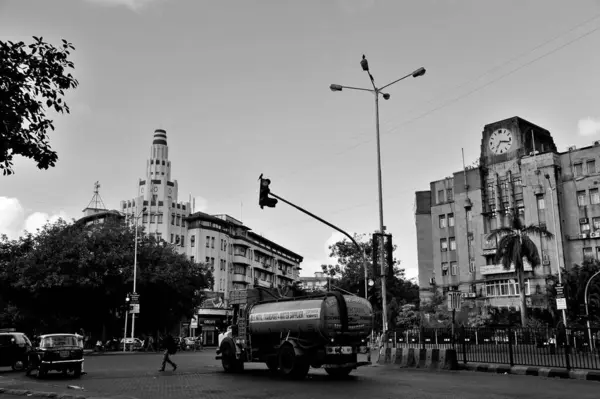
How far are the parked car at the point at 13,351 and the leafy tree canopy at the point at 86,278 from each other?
1943 cm

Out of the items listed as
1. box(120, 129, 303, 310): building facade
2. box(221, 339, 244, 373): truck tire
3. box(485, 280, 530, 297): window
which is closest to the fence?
box(221, 339, 244, 373): truck tire

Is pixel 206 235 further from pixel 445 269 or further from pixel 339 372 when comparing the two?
pixel 339 372

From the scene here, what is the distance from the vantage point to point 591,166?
63.4m

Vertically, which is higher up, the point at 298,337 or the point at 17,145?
the point at 17,145

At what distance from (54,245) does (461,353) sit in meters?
35.6

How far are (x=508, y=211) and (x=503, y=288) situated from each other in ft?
29.4

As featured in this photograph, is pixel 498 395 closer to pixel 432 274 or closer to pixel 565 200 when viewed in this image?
pixel 565 200

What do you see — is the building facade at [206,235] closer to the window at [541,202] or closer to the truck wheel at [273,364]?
the window at [541,202]

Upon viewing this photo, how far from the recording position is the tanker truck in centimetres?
A: 1828

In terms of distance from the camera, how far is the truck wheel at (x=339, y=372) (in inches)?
746

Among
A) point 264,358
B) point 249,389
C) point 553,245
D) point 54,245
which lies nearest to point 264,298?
point 264,358

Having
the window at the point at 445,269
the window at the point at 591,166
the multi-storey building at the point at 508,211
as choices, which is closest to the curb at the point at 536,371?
the multi-storey building at the point at 508,211

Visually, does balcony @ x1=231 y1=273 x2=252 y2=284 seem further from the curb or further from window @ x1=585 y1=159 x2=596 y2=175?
the curb

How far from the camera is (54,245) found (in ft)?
155
